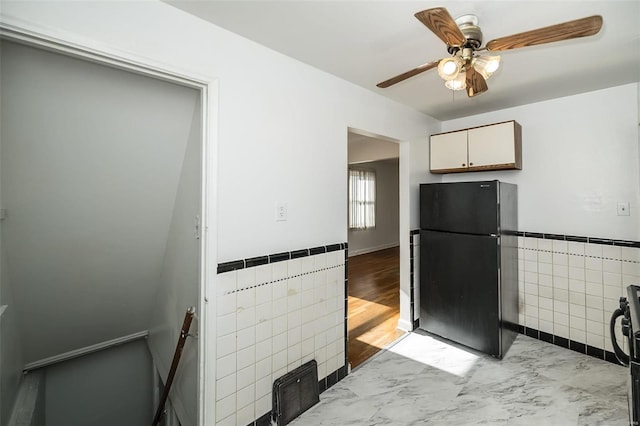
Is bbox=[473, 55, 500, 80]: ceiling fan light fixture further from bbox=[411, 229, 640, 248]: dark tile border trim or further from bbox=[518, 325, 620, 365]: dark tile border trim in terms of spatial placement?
bbox=[518, 325, 620, 365]: dark tile border trim

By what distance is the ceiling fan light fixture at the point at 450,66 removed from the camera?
1.39 metres

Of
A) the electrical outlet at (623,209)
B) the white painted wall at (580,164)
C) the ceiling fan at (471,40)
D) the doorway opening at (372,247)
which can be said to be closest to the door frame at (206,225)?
the ceiling fan at (471,40)

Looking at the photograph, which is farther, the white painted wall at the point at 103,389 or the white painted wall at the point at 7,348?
the white painted wall at the point at 103,389

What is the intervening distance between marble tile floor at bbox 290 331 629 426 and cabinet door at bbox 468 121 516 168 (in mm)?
1788

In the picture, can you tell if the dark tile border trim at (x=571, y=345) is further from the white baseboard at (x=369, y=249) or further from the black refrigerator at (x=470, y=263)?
the white baseboard at (x=369, y=249)

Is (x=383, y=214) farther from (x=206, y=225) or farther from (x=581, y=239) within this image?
(x=206, y=225)

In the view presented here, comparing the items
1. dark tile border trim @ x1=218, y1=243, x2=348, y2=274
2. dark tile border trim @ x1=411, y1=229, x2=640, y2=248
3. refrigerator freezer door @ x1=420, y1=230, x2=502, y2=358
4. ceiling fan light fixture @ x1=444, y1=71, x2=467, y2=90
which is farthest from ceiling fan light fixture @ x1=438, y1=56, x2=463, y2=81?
dark tile border trim @ x1=411, y1=229, x2=640, y2=248

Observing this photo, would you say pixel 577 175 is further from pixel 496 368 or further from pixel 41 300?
pixel 41 300

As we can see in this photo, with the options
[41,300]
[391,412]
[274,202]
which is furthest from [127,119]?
[391,412]

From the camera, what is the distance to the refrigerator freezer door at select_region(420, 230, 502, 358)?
8.23ft

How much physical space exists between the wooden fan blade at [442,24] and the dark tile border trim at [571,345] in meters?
2.90

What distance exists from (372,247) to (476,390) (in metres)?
5.51

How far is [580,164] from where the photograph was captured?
8.52 ft

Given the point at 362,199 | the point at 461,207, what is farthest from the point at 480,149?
the point at 362,199
